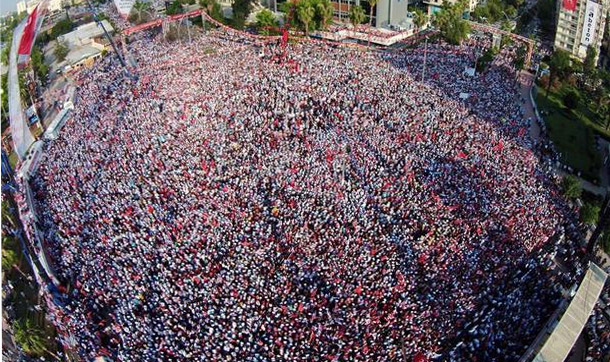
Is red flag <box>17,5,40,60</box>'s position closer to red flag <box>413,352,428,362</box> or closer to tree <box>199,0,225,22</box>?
red flag <box>413,352,428,362</box>

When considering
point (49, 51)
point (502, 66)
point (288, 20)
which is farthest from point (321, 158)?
point (49, 51)

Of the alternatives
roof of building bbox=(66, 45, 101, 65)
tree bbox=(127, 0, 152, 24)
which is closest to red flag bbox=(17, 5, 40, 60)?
roof of building bbox=(66, 45, 101, 65)

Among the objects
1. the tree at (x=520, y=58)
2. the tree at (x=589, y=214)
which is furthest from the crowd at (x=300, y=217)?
the tree at (x=520, y=58)

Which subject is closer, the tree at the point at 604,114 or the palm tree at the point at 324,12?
the tree at the point at 604,114

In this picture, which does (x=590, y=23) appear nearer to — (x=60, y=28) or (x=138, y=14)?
(x=138, y=14)

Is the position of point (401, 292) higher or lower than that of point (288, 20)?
lower

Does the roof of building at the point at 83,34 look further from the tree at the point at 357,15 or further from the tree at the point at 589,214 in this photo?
the tree at the point at 589,214

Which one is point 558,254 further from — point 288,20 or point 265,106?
point 288,20
